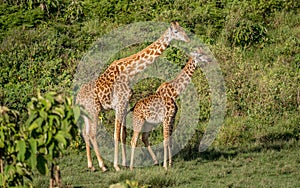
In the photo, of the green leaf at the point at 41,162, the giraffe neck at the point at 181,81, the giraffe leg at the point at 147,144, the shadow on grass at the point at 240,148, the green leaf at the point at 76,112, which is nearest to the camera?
the green leaf at the point at 76,112

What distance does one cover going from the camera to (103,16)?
19.5 m

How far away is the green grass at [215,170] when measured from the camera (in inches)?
468

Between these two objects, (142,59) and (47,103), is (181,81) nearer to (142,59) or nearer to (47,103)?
(142,59)

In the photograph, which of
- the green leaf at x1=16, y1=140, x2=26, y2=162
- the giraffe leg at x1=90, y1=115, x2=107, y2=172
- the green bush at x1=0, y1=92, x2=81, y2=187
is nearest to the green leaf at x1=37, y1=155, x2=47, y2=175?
the green bush at x1=0, y1=92, x2=81, y2=187

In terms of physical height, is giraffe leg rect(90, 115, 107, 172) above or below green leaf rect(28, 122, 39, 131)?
below

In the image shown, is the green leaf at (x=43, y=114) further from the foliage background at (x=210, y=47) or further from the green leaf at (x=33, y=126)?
the foliage background at (x=210, y=47)

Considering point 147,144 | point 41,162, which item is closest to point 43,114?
point 41,162

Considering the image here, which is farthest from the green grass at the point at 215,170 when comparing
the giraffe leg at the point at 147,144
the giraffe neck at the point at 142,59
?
the giraffe neck at the point at 142,59

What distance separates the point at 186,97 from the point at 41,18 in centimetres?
467

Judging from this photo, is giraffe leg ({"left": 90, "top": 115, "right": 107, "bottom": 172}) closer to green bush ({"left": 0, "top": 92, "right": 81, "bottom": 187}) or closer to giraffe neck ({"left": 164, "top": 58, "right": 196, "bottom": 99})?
giraffe neck ({"left": 164, "top": 58, "right": 196, "bottom": 99})

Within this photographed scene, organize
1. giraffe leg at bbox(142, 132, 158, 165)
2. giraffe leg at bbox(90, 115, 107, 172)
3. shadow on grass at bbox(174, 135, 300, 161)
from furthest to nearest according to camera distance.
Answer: shadow on grass at bbox(174, 135, 300, 161) → giraffe leg at bbox(142, 132, 158, 165) → giraffe leg at bbox(90, 115, 107, 172)

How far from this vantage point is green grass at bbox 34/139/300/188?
11891mm

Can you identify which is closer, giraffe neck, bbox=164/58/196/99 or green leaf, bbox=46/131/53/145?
green leaf, bbox=46/131/53/145

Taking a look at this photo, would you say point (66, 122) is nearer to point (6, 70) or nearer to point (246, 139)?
point (246, 139)
